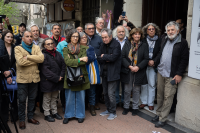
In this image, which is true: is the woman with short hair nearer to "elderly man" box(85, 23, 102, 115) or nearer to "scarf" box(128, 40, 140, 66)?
"elderly man" box(85, 23, 102, 115)

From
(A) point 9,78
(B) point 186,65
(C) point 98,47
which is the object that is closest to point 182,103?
(B) point 186,65

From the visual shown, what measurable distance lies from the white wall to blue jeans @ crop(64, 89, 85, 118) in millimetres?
3415

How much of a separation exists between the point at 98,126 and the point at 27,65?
1963 millimetres

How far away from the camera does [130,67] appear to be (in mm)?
4508

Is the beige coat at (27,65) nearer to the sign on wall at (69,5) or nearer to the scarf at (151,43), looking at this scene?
the scarf at (151,43)

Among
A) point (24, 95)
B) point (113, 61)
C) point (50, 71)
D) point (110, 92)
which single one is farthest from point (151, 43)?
point (24, 95)

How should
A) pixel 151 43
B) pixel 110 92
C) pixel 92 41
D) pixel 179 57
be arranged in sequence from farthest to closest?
pixel 92 41 < pixel 151 43 < pixel 110 92 < pixel 179 57

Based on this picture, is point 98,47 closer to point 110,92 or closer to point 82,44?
point 82,44

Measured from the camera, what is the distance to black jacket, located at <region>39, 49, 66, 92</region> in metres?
4.20

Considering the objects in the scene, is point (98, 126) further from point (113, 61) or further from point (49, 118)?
point (113, 61)

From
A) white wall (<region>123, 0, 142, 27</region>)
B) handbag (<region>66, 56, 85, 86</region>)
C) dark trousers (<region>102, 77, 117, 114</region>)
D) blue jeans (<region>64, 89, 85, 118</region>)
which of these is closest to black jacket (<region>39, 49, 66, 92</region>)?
handbag (<region>66, 56, 85, 86</region>)

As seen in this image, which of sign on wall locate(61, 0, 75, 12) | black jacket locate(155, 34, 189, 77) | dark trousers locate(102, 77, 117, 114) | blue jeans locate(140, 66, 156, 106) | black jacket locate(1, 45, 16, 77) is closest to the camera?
black jacket locate(155, 34, 189, 77)

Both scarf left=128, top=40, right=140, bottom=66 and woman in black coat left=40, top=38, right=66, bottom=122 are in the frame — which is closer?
woman in black coat left=40, top=38, right=66, bottom=122

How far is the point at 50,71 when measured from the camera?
420 cm
